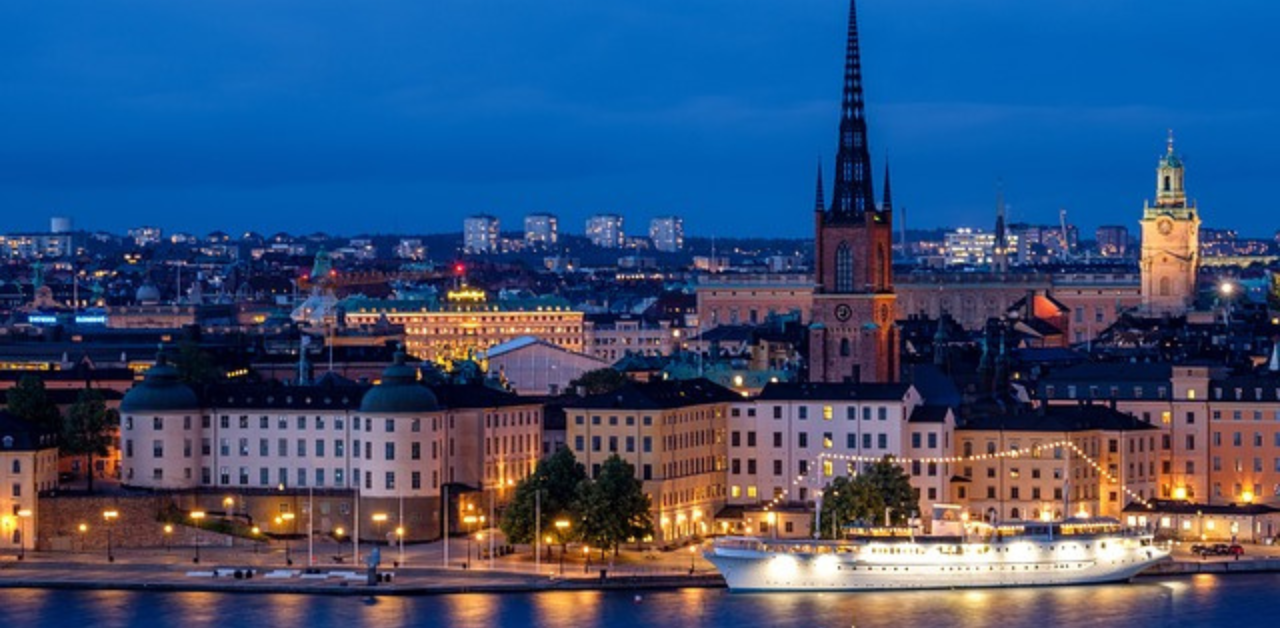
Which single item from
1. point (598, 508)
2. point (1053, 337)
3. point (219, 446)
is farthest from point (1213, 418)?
point (1053, 337)

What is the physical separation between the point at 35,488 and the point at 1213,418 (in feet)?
72.5

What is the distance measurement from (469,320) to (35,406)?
5743 cm


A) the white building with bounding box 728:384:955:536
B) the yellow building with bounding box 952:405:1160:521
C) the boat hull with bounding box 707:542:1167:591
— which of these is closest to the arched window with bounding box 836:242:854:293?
the white building with bounding box 728:384:955:536

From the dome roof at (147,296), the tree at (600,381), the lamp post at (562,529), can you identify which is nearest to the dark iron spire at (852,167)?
the tree at (600,381)

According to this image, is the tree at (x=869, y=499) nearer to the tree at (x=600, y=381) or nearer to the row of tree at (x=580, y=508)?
the row of tree at (x=580, y=508)

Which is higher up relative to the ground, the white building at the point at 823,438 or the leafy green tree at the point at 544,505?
the white building at the point at 823,438

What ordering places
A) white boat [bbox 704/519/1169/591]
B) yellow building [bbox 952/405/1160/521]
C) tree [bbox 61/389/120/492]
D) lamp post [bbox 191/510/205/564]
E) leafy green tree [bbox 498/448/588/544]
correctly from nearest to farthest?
1. white boat [bbox 704/519/1169/591]
2. leafy green tree [bbox 498/448/588/544]
3. lamp post [bbox 191/510/205/564]
4. yellow building [bbox 952/405/1160/521]
5. tree [bbox 61/389/120/492]

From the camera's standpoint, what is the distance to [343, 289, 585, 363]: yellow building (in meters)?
125

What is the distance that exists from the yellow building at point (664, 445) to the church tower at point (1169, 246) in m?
58.3

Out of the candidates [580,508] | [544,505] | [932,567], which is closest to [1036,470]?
[932,567]

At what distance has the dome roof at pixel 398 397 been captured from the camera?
6444cm

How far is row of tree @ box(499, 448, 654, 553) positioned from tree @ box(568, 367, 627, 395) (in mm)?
19025

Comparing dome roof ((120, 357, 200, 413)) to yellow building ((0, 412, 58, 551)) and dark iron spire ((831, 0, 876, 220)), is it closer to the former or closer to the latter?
yellow building ((0, 412, 58, 551))

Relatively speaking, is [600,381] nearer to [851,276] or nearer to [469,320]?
[851,276]
